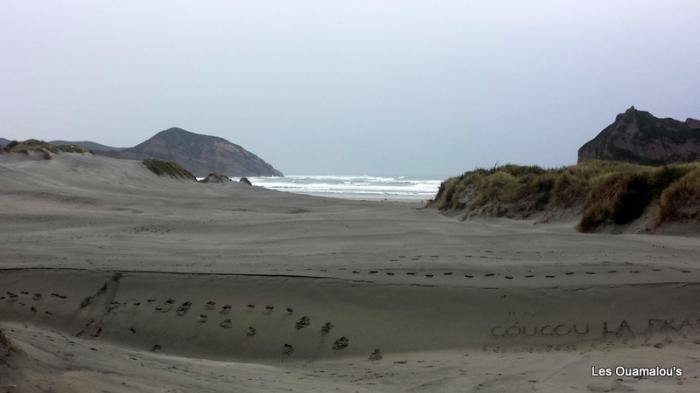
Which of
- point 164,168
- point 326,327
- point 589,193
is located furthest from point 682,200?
point 164,168

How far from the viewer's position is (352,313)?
5.68 m

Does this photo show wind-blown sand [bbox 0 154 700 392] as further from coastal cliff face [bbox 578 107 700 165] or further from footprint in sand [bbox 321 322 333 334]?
coastal cliff face [bbox 578 107 700 165]

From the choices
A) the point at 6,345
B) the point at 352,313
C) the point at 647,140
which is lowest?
the point at 352,313

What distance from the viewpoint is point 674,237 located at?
26.9ft

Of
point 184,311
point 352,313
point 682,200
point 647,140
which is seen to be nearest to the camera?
point 352,313

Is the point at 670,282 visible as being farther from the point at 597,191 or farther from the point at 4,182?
the point at 4,182

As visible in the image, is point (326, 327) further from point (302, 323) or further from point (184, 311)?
point (184, 311)

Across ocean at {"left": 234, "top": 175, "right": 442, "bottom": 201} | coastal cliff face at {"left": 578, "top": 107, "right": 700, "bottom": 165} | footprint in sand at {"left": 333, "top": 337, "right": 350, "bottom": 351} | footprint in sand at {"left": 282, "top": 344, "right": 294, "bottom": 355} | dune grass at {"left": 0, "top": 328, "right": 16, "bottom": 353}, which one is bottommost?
footprint in sand at {"left": 282, "top": 344, "right": 294, "bottom": 355}

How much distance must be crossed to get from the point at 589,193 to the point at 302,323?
7.33 m

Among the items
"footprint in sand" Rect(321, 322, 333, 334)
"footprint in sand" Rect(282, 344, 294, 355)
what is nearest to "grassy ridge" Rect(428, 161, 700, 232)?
"footprint in sand" Rect(321, 322, 333, 334)

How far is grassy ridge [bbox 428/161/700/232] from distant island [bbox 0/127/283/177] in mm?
56388

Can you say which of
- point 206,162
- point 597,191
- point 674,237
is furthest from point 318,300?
point 206,162

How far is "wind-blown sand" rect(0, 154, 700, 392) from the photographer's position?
4031mm

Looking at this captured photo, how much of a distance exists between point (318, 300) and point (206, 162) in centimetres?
7107
